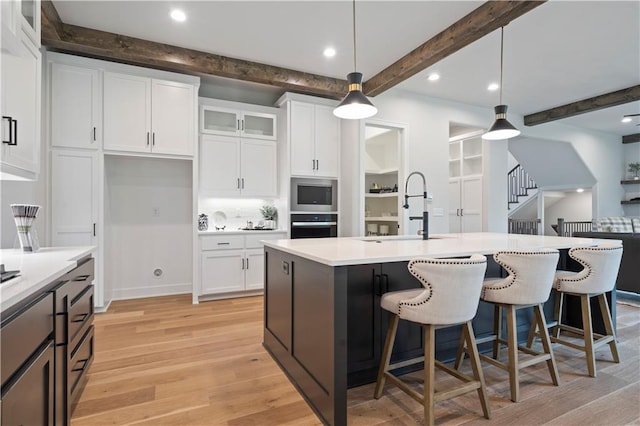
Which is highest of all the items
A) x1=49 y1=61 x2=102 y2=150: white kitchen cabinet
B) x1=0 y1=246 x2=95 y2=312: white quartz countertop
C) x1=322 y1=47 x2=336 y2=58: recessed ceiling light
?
x1=322 y1=47 x2=336 y2=58: recessed ceiling light

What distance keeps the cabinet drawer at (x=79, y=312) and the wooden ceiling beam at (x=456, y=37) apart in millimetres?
3768

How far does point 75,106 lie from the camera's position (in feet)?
11.8

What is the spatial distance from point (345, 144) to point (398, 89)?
3.91 ft

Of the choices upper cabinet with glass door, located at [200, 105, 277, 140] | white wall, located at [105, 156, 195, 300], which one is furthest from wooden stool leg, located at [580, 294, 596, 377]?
white wall, located at [105, 156, 195, 300]

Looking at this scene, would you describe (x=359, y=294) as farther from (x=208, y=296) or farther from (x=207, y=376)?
(x=208, y=296)

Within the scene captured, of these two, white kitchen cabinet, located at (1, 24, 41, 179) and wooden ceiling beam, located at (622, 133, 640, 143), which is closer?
white kitchen cabinet, located at (1, 24, 41, 179)

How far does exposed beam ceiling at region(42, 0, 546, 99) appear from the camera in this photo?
9.68ft

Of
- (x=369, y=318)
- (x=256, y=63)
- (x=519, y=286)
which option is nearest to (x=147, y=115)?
(x=256, y=63)

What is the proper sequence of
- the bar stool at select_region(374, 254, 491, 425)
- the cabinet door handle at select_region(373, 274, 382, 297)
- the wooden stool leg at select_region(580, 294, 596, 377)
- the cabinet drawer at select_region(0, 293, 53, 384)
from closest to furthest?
the cabinet drawer at select_region(0, 293, 53, 384), the bar stool at select_region(374, 254, 491, 425), the cabinet door handle at select_region(373, 274, 382, 297), the wooden stool leg at select_region(580, 294, 596, 377)

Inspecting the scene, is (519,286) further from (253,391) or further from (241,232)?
(241,232)

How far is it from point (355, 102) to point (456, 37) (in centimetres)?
157

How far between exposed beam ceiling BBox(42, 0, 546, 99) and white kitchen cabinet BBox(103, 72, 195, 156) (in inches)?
10.1

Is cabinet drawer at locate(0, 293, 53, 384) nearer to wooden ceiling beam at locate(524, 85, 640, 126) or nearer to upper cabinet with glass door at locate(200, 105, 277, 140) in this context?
upper cabinet with glass door at locate(200, 105, 277, 140)

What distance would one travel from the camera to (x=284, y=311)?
242 cm
